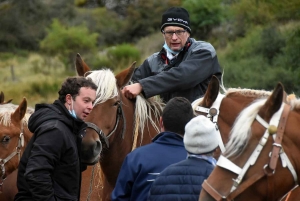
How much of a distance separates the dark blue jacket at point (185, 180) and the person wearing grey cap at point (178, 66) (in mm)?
2049

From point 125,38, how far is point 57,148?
159 feet

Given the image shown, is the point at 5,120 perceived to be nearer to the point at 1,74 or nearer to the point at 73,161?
the point at 73,161

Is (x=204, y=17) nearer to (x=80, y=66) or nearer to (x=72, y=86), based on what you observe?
(x=80, y=66)

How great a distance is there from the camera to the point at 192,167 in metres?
4.25

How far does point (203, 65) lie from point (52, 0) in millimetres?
52817

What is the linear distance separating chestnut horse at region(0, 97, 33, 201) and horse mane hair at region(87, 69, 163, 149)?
1464 millimetres

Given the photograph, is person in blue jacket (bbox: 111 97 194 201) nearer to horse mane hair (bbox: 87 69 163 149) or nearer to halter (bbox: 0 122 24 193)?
horse mane hair (bbox: 87 69 163 149)

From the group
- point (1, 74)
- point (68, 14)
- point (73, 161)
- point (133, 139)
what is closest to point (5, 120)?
point (133, 139)

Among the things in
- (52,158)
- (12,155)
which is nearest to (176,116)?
(52,158)

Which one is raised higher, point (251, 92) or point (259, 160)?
point (259, 160)

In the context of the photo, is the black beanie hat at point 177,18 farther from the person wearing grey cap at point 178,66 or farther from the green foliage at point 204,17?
the green foliage at point 204,17

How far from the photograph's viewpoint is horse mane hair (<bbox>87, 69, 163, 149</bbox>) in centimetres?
595

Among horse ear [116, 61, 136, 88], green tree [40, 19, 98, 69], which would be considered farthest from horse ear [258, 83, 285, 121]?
green tree [40, 19, 98, 69]

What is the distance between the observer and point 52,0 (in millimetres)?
57656
